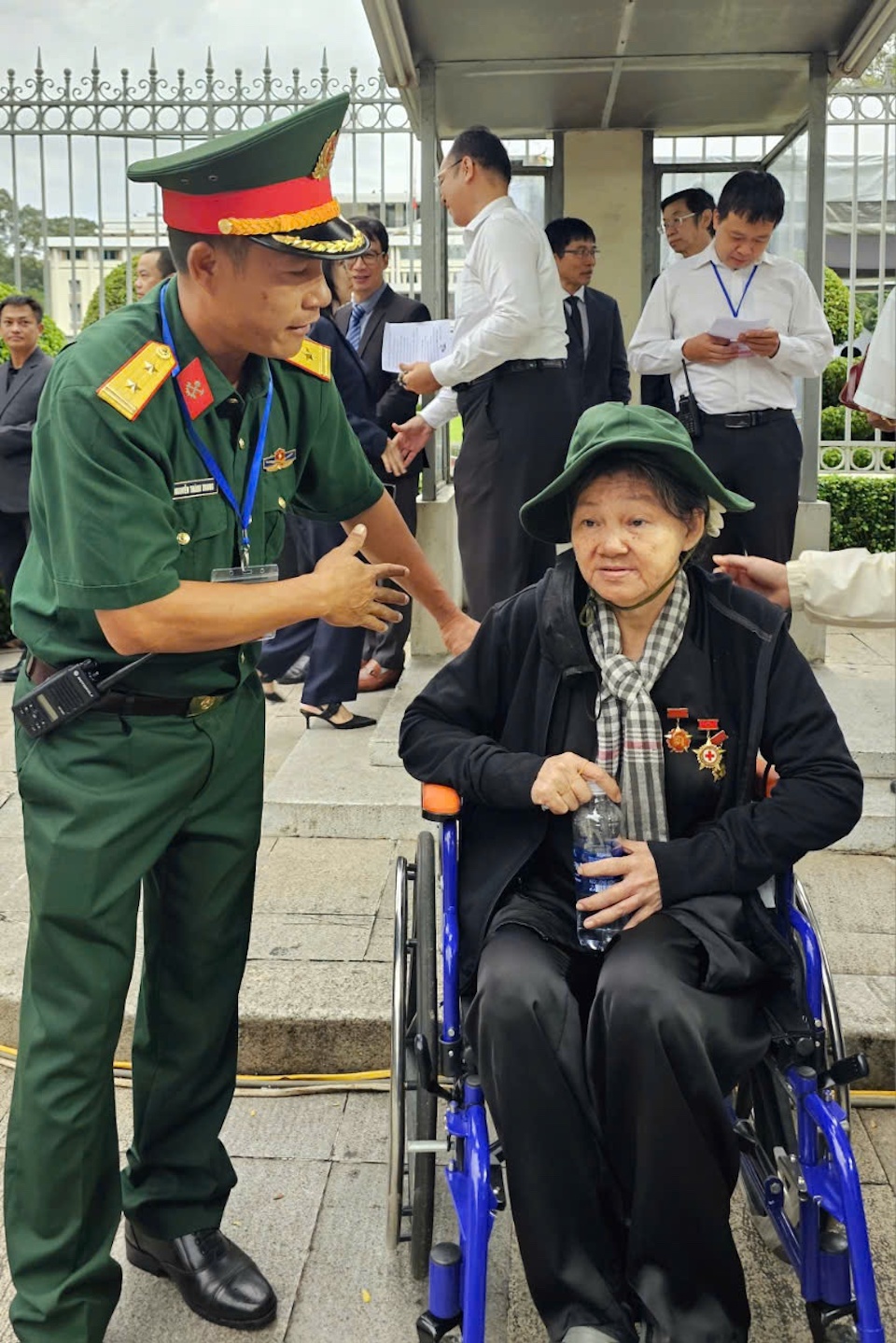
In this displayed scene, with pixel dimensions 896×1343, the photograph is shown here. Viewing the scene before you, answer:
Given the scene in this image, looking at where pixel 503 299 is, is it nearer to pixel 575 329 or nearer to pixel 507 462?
pixel 507 462

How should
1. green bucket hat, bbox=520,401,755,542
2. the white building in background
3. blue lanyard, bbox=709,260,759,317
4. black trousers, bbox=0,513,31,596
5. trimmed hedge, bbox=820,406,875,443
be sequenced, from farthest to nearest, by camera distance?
trimmed hedge, bbox=820,406,875,443 < the white building in background < black trousers, bbox=0,513,31,596 < blue lanyard, bbox=709,260,759,317 < green bucket hat, bbox=520,401,755,542

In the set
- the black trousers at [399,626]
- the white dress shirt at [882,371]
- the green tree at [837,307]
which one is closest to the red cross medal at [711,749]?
the white dress shirt at [882,371]

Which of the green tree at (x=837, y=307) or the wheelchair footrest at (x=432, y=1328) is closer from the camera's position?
the wheelchair footrest at (x=432, y=1328)

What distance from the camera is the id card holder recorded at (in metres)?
2.14

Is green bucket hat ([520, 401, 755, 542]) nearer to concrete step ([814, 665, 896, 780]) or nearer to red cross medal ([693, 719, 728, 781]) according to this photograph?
red cross medal ([693, 719, 728, 781])

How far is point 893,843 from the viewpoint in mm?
4340

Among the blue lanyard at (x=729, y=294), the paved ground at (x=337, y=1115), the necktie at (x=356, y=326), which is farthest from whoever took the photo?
the necktie at (x=356, y=326)

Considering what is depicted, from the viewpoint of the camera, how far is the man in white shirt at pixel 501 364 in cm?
464

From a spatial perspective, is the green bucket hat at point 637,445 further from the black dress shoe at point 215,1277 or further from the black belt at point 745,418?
the black belt at point 745,418

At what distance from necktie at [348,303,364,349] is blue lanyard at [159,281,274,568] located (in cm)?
354

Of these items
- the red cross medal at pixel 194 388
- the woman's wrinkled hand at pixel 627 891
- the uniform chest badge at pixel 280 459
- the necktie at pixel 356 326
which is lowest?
the woman's wrinkled hand at pixel 627 891

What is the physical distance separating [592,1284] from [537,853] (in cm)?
73

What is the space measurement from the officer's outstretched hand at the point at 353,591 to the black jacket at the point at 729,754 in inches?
11.1

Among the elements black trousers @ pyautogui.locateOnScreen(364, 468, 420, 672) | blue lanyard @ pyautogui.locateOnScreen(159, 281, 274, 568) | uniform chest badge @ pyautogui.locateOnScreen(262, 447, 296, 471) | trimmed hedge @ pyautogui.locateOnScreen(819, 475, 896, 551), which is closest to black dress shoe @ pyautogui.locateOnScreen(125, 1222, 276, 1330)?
blue lanyard @ pyautogui.locateOnScreen(159, 281, 274, 568)
